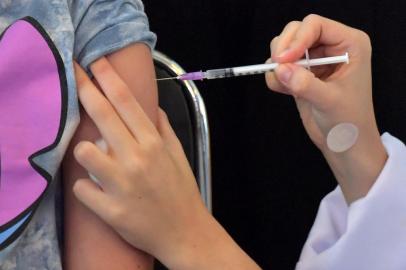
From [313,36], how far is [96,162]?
1.32 ft

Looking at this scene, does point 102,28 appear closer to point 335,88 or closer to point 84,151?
point 84,151

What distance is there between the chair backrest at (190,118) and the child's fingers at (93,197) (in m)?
0.38

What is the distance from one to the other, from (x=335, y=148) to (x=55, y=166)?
465 millimetres

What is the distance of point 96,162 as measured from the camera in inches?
29.6

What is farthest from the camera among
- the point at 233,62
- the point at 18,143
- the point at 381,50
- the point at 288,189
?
the point at 233,62

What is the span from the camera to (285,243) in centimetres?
176

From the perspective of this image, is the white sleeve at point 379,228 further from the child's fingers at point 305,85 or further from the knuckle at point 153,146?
the knuckle at point 153,146

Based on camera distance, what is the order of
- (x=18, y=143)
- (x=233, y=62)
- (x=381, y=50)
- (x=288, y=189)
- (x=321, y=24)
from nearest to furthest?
(x=18, y=143) < (x=321, y=24) < (x=381, y=50) < (x=288, y=189) < (x=233, y=62)

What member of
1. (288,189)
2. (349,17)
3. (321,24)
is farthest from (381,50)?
(321,24)

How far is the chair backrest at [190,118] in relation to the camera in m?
1.13

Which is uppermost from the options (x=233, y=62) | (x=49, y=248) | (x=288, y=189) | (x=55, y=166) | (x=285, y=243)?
(x=55, y=166)

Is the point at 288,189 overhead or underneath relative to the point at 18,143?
underneath

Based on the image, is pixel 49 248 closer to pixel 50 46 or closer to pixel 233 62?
pixel 50 46

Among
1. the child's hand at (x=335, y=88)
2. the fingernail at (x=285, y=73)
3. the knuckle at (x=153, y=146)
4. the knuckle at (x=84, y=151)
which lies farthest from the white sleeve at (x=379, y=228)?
the knuckle at (x=84, y=151)
